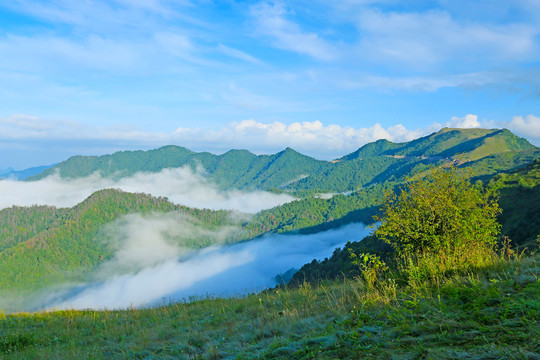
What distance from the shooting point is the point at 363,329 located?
711 cm

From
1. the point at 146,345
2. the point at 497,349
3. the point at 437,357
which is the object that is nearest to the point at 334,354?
the point at 437,357

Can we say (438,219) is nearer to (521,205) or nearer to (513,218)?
(513,218)

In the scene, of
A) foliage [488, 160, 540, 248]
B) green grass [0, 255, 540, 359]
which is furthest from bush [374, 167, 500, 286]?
foliage [488, 160, 540, 248]

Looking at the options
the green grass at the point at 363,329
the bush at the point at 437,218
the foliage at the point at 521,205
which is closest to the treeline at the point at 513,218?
the foliage at the point at 521,205

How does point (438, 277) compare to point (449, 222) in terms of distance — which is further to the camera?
point (449, 222)

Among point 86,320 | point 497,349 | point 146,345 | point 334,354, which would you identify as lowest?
point 86,320

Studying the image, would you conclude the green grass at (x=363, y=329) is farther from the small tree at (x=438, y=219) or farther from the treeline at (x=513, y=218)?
the treeline at (x=513, y=218)

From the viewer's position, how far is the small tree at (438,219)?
1463 centimetres

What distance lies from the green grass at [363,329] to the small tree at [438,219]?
15.9 feet

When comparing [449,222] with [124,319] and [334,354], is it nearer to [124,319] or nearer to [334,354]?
[334,354]

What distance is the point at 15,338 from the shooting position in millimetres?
12289

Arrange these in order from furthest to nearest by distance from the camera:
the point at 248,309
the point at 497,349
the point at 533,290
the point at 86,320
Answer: the point at 86,320 → the point at 248,309 → the point at 533,290 → the point at 497,349

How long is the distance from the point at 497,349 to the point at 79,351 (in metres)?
11.1

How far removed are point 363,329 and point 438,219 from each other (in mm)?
10169
